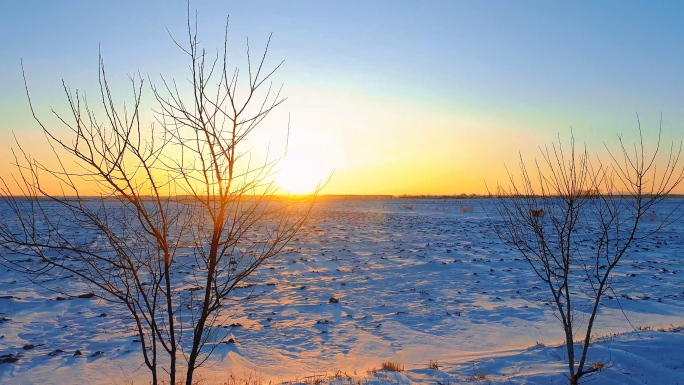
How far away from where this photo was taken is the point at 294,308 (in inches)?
409

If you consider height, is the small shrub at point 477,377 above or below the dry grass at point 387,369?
above

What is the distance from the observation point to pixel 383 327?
9.12 metres

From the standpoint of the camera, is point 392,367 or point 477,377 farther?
point 392,367

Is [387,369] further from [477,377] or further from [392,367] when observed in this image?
[477,377]

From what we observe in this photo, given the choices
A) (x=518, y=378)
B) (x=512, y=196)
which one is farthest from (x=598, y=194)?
(x=518, y=378)

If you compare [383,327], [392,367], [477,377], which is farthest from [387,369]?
[383,327]

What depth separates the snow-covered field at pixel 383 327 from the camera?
21.2ft

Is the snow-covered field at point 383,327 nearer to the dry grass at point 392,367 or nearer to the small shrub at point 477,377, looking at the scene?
the small shrub at point 477,377

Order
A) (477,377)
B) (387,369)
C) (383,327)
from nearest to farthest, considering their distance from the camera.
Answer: (477,377)
(387,369)
(383,327)

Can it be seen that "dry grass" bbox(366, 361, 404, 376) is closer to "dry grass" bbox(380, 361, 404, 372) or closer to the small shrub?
"dry grass" bbox(380, 361, 404, 372)

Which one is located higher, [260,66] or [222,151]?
[260,66]

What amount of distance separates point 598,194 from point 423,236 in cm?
1836

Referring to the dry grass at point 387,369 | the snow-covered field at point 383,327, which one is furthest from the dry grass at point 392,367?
the snow-covered field at point 383,327

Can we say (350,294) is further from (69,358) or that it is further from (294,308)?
(69,358)
